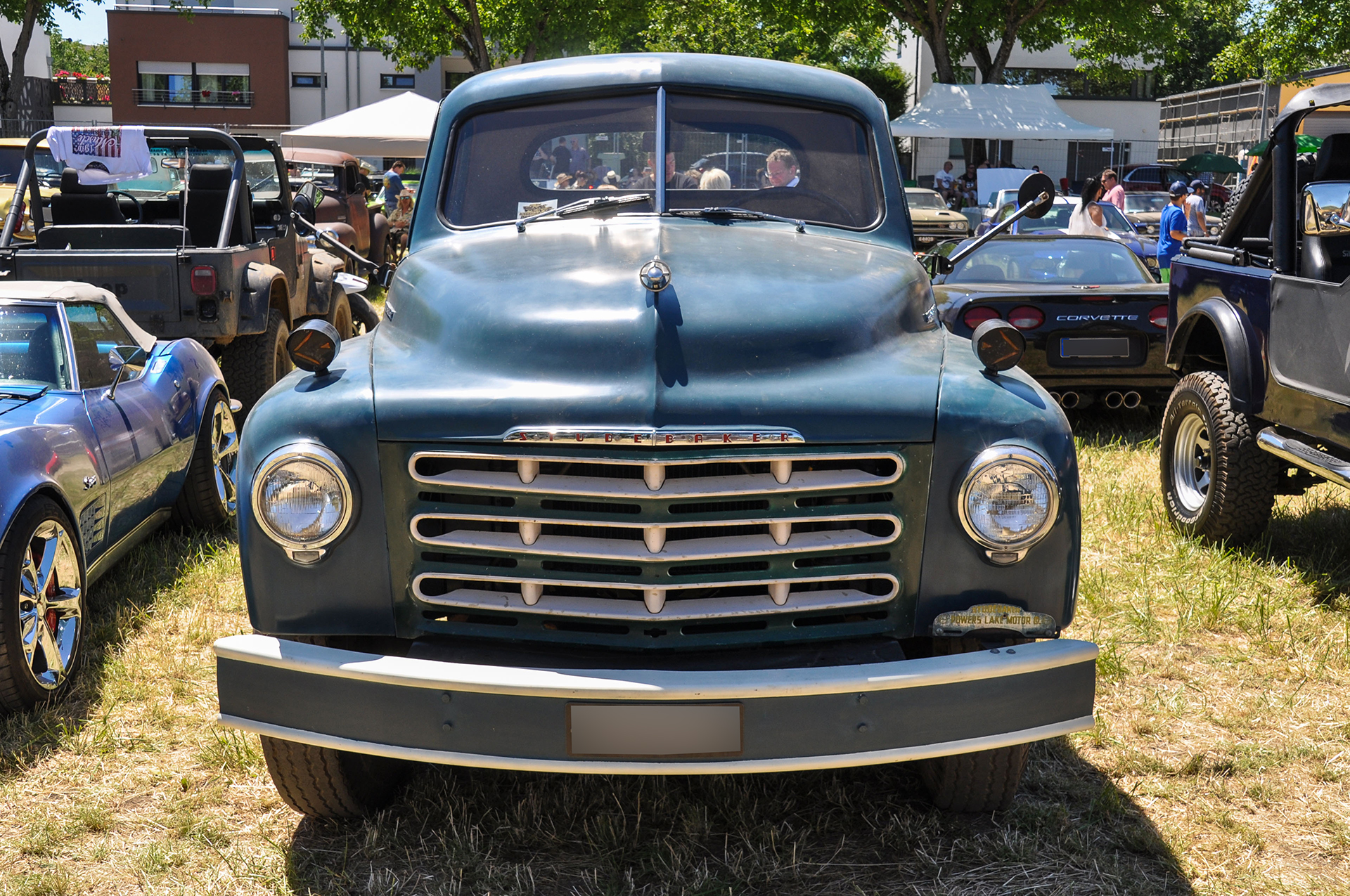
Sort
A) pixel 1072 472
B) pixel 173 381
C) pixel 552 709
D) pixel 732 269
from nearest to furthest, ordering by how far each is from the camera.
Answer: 1. pixel 552 709
2. pixel 1072 472
3. pixel 732 269
4. pixel 173 381

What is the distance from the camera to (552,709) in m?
2.78

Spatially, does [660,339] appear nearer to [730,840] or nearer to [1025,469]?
[1025,469]

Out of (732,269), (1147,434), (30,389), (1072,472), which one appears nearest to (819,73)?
(732,269)

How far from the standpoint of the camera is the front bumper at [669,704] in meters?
2.77

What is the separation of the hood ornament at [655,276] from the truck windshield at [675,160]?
2.98 feet

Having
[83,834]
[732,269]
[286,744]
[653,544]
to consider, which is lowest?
[83,834]

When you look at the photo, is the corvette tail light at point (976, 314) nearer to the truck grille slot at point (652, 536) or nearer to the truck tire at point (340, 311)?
the truck tire at point (340, 311)

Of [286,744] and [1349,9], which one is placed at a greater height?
[1349,9]

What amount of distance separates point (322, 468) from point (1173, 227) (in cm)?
1325

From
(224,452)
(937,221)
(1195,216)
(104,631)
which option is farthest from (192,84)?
(104,631)

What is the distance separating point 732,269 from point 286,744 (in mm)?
1782

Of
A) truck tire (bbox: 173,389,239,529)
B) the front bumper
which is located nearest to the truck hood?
the front bumper

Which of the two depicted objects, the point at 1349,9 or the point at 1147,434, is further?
the point at 1349,9

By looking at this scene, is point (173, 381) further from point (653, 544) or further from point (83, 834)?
point (653, 544)
